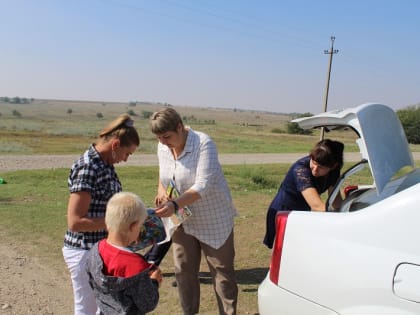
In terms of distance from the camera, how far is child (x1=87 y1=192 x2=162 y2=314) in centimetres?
215

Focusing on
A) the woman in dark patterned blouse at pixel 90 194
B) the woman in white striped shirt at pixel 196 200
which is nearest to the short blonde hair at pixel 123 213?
the woman in dark patterned blouse at pixel 90 194

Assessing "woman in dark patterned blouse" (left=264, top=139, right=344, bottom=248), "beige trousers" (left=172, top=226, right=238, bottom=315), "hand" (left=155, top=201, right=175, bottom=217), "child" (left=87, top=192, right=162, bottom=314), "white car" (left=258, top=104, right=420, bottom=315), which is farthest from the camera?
"beige trousers" (left=172, top=226, right=238, bottom=315)

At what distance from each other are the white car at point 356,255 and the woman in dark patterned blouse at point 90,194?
1.08 meters

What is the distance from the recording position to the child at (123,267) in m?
2.15

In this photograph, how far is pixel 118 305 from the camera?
7.32ft

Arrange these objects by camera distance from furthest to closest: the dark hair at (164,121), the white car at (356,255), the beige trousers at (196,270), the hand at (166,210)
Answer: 1. the beige trousers at (196,270)
2. the dark hair at (164,121)
3. the hand at (166,210)
4. the white car at (356,255)

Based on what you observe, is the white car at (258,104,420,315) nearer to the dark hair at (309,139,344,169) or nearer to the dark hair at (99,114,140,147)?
the dark hair at (309,139,344,169)

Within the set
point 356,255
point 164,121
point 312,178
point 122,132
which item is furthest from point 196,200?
point 356,255

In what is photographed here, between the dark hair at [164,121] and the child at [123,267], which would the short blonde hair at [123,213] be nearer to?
the child at [123,267]

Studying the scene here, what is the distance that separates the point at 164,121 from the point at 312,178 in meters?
1.18

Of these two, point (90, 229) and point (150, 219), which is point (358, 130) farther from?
point (90, 229)

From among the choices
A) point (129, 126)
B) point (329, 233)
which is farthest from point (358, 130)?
point (129, 126)

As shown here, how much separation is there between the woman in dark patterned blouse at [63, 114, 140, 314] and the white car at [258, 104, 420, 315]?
3.55ft

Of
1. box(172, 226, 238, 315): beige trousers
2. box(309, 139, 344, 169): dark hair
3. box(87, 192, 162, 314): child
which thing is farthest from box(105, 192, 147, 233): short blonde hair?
box(309, 139, 344, 169): dark hair
